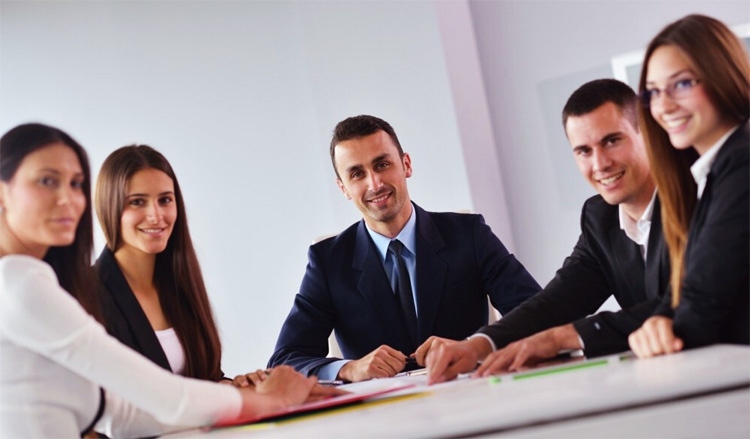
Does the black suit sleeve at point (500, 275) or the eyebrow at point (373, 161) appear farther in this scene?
the eyebrow at point (373, 161)

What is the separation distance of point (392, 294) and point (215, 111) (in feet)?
8.74

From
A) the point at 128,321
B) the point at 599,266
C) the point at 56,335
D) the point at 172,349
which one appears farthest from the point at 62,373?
the point at 599,266

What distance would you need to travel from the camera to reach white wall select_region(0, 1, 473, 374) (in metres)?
5.34

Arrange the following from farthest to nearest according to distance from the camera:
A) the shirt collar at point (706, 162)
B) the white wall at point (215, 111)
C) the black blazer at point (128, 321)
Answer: the white wall at point (215, 111) < the black blazer at point (128, 321) < the shirt collar at point (706, 162)

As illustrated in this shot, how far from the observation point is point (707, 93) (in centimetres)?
181

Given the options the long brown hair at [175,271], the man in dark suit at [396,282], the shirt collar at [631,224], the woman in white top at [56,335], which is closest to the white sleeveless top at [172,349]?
the long brown hair at [175,271]

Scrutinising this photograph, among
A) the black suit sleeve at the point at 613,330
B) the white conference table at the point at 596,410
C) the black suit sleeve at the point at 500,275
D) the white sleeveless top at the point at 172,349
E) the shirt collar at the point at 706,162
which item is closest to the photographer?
the white conference table at the point at 596,410

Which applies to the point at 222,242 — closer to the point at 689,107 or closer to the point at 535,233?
the point at 535,233

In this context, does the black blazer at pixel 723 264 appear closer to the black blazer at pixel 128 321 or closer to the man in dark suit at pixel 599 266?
the man in dark suit at pixel 599 266

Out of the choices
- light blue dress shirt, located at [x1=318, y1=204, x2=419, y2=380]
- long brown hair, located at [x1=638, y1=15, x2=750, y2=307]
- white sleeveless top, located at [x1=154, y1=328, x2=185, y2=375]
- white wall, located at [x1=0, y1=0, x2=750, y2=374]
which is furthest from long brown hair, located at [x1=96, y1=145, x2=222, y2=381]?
white wall, located at [x1=0, y1=0, x2=750, y2=374]

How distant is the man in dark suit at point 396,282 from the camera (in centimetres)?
316

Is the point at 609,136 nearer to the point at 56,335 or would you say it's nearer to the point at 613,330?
the point at 613,330

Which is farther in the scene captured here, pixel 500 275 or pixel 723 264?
pixel 500 275

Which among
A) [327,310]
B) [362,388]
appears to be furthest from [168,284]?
[362,388]
